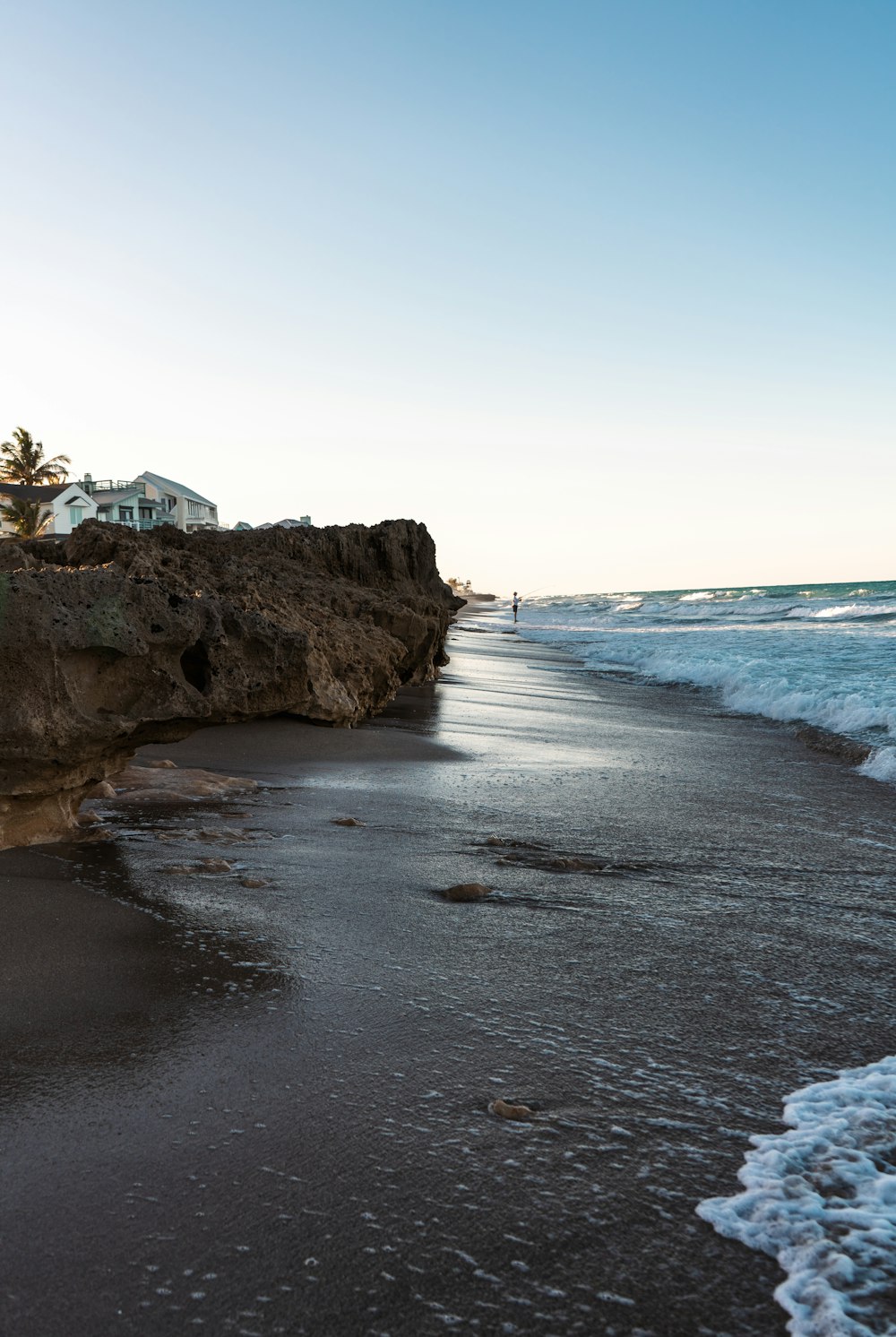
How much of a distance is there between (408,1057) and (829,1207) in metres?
1.16

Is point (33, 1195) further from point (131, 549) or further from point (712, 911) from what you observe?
point (131, 549)

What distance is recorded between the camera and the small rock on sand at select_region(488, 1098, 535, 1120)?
238 centimetres

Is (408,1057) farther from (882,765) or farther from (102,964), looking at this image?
(882,765)

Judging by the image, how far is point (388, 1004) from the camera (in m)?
3.00

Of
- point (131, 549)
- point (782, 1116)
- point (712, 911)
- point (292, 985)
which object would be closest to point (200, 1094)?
point (292, 985)

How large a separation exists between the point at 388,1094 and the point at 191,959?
1116 millimetres

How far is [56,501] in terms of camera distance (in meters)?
53.6

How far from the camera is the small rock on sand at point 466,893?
413 cm

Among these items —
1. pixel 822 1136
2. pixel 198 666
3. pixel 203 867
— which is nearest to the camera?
pixel 822 1136

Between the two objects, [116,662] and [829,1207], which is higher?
[116,662]

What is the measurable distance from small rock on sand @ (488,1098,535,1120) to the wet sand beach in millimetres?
36

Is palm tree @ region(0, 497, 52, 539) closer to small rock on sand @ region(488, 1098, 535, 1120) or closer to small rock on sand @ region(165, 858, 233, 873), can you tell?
small rock on sand @ region(165, 858, 233, 873)

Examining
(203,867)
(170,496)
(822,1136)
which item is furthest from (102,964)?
(170,496)

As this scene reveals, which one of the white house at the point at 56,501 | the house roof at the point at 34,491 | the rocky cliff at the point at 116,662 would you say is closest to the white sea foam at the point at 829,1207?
the rocky cliff at the point at 116,662
